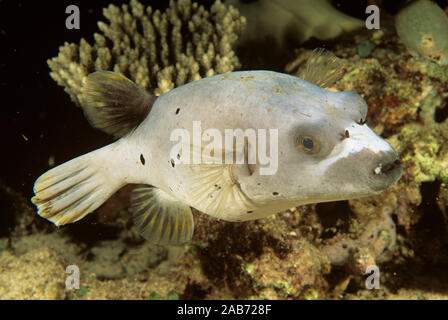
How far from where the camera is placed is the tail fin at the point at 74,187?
210 cm

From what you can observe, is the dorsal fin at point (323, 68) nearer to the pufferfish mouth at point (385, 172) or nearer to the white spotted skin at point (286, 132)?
the white spotted skin at point (286, 132)

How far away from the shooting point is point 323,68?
2.01 metres

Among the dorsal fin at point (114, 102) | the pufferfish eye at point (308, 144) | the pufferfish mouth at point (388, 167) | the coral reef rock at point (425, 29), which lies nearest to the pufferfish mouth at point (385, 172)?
the pufferfish mouth at point (388, 167)

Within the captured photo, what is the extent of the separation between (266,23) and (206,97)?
115 inches

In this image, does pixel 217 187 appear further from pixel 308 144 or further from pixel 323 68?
pixel 323 68

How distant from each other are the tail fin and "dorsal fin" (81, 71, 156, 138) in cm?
24

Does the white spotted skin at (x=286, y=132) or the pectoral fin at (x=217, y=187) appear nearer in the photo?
the white spotted skin at (x=286, y=132)

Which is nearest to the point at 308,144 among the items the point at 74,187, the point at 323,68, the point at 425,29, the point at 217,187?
the point at 217,187

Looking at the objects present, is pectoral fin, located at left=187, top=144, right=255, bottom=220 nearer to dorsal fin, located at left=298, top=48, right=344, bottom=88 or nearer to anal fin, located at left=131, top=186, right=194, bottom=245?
anal fin, located at left=131, top=186, right=194, bottom=245

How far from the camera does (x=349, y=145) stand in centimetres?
148

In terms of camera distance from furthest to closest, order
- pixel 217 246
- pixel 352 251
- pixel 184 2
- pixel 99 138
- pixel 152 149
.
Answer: pixel 184 2
pixel 99 138
pixel 352 251
pixel 217 246
pixel 152 149

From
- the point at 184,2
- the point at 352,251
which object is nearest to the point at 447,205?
the point at 352,251

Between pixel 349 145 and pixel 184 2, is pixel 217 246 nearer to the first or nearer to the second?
pixel 349 145
